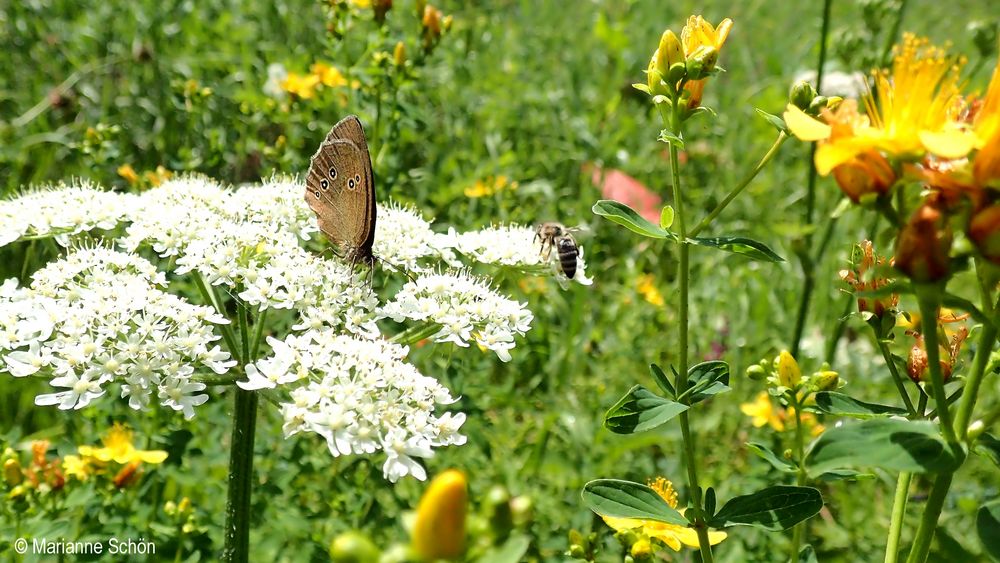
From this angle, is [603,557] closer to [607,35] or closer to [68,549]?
[68,549]

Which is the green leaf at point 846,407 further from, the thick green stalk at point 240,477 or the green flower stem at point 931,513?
the thick green stalk at point 240,477

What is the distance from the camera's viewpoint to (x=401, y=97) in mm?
3754

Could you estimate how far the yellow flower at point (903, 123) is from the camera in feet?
3.92

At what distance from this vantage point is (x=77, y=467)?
2.47 m

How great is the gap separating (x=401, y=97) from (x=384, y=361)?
7.09ft

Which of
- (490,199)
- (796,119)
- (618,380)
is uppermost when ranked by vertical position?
(490,199)

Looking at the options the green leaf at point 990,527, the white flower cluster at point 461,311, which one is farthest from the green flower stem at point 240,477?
the green leaf at point 990,527

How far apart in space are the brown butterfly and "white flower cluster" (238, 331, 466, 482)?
1.55 ft

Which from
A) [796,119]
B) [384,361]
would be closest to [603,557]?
[384,361]

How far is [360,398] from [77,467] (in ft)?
4.02

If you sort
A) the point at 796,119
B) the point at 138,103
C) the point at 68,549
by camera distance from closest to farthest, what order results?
the point at 796,119 < the point at 68,549 < the point at 138,103

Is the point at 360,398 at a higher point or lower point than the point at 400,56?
lower

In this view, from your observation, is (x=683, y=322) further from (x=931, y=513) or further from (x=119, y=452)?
(x=119, y=452)

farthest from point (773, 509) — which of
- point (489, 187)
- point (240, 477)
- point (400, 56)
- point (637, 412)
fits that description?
point (489, 187)
